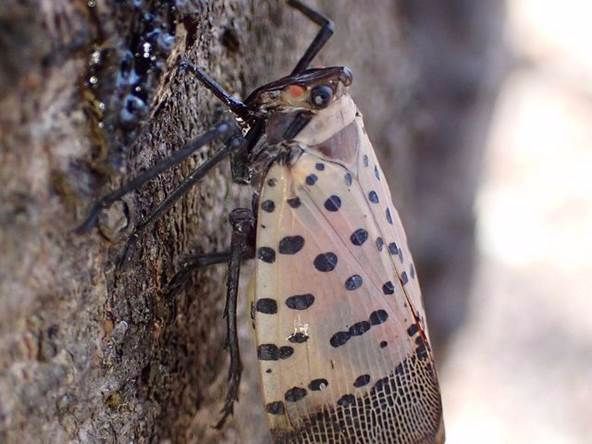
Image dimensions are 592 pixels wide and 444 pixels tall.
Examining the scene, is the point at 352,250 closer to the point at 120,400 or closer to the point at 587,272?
the point at 120,400

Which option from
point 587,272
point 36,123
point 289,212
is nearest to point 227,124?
point 289,212

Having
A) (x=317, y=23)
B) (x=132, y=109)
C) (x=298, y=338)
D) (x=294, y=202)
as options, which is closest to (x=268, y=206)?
(x=294, y=202)

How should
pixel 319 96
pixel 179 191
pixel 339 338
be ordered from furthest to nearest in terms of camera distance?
pixel 319 96 < pixel 339 338 < pixel 179 191

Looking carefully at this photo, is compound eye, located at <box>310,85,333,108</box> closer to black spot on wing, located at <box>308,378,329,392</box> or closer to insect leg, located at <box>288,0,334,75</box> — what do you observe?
insect leg, located at <box>288,0,334,75</box>

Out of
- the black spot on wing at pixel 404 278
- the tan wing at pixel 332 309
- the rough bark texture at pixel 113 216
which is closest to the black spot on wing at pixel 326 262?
the tan wing at pixel 332 309

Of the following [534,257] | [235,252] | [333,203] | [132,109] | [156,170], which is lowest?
[534,257]

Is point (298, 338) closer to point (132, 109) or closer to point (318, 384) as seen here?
point (318, 384)
